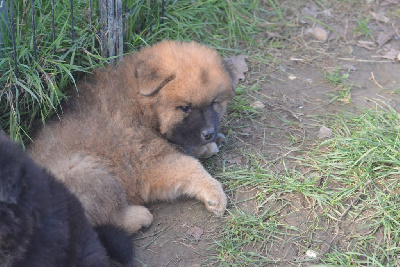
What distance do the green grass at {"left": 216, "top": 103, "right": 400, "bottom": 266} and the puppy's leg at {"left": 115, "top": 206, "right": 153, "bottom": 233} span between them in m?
0.51

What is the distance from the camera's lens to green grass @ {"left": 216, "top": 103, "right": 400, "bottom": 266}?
3.33 m

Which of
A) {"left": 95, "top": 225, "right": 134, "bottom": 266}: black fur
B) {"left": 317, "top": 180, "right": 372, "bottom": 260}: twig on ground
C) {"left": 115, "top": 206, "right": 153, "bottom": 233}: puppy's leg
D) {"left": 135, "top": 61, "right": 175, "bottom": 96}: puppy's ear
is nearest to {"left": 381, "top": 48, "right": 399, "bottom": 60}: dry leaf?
{"left": 317, "top": 180, "right": 372, "bottom": 260}: twig on ground

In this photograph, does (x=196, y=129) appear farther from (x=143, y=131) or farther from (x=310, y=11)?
(x=310, y=11)

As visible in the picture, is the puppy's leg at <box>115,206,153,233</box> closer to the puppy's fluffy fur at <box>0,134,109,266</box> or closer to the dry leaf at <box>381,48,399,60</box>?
the puppy's fluffy fur at <box>0,134,109,266</box>

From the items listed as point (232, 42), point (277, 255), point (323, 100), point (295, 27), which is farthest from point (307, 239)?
point (295, 27)

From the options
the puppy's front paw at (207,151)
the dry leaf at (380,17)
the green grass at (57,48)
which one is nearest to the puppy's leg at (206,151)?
the puppy's front paw at (207,151)

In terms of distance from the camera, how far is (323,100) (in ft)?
15.7

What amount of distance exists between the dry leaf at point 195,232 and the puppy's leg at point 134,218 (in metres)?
0.27

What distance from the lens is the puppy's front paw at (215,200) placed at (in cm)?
363

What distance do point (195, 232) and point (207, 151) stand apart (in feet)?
2.56

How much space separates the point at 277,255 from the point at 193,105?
3.91 ft

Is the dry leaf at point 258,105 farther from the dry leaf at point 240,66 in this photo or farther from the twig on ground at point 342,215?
the twig on ground at point 342,215

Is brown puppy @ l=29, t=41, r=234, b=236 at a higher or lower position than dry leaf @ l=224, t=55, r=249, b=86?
higher

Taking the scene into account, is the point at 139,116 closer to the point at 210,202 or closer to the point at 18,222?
the point at 210,202
